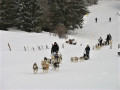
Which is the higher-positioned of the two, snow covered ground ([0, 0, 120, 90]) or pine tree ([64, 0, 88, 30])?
pine tree ([64, 0, 88, 30])

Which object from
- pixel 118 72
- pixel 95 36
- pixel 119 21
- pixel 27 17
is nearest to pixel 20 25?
pixel 27 17

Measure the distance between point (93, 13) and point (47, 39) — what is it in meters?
38.3

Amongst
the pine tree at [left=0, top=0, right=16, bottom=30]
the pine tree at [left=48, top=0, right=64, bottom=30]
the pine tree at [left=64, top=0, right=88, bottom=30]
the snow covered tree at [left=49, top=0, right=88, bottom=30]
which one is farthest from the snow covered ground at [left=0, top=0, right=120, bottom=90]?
the pine tree at [left=48, top=0, right=64, bottom=30]

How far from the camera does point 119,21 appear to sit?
172ft

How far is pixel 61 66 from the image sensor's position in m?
18.1

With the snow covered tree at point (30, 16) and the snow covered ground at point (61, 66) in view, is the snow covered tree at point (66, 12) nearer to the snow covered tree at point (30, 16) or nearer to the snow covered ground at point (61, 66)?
the snow covered ground at point (61, 66)

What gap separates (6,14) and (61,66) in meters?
23.5

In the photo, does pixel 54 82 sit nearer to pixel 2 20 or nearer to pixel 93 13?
pixel 2 20

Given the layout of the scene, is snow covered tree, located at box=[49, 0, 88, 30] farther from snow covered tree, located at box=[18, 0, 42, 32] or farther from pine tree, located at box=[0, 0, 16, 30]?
pine tree, located at box=[0, 0, 16, 30]

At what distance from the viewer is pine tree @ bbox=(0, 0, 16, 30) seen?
38.0 meters

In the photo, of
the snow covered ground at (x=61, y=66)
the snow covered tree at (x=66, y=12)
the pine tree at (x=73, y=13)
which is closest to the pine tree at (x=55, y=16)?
the snow covered tree at (x=66, y=12)

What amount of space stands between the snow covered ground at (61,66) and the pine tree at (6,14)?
6.20m

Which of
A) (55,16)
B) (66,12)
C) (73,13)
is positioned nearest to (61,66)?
(55,16)

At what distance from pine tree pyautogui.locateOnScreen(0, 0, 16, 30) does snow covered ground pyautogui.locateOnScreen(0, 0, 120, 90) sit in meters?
6.20
